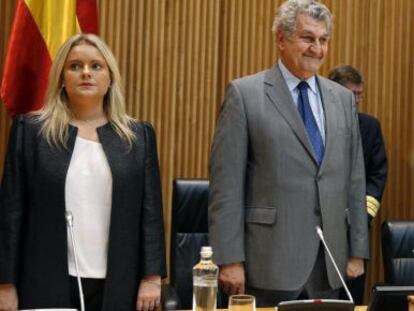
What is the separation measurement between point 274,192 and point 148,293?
57 centimetres

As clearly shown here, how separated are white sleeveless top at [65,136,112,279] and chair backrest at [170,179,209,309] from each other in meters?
0.64

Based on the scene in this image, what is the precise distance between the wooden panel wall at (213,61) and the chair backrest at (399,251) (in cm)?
142

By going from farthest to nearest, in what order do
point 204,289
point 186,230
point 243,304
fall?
1. point 186,230
2. point 204,289
3. point 243,304

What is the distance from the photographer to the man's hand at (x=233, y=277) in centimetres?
245

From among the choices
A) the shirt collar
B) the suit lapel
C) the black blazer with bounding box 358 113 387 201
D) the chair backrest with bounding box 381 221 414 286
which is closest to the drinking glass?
the suit lapel

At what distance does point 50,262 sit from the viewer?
7.59ft

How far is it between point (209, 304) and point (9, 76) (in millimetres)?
1824

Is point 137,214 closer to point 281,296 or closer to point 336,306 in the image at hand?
point 281,296

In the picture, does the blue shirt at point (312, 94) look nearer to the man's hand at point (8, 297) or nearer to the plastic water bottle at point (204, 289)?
the plastic water bottle at point (204, 289)

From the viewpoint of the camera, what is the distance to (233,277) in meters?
→ 2.46

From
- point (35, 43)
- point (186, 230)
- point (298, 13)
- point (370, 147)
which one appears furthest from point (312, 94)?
point (370, 147)

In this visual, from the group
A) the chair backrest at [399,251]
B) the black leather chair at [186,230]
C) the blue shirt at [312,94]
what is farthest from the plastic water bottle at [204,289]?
the chair backrest at [399,251]

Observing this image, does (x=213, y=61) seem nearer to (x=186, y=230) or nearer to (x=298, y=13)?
(x=186, y=230)

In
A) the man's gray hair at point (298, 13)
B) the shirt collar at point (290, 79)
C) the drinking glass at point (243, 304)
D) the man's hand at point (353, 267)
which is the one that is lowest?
the man's hand at point (353, 267)
